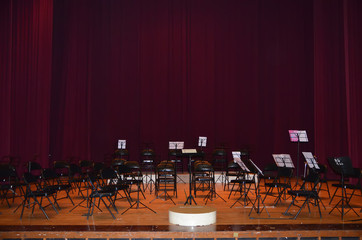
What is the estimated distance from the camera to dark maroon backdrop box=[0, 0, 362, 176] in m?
12.1

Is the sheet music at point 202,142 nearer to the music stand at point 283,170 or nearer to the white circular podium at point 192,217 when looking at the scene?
the music stand at point 283,170

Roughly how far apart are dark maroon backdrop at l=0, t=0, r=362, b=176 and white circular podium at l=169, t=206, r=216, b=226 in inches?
268

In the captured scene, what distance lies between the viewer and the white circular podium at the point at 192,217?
5.55 meters

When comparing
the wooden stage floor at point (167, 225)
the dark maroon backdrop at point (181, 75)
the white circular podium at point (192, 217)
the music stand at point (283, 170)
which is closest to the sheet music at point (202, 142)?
the dark maroon backdrop at point (181, 75)

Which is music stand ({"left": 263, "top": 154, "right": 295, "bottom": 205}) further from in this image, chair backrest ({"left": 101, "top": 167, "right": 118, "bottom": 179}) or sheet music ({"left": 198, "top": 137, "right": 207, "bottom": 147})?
sheet music ({"left": 198, "top": 137, "right": 207, "bottom": 147})

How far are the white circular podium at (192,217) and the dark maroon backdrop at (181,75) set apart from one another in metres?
6.81

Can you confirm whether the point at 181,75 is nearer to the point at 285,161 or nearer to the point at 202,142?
the point at 202,142

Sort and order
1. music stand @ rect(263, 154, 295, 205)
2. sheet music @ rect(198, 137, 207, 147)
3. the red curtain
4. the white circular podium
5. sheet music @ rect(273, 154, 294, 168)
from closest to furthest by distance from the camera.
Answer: the white circular podium < music stand @ rect(263, 154, 295, 205) < sheet music @ rect(273, 154, 294, 168) < the red curtain < sheet music @ rect(198, 137, 207, 147)

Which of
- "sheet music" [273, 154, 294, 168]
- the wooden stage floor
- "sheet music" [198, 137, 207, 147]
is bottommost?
the wooden stage floor

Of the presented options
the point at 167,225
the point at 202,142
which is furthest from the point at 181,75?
the point at 167,225

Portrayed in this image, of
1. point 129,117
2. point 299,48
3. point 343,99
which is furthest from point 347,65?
point 129,117

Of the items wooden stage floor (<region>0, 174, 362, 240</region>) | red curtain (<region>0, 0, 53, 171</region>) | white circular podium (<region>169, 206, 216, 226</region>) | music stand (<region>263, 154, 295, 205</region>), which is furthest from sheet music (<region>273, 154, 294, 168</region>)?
red curtain (<region>0, 0, 53, 171</region>)

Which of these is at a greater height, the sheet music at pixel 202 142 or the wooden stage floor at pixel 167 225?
the sheet music at pixel 202 142

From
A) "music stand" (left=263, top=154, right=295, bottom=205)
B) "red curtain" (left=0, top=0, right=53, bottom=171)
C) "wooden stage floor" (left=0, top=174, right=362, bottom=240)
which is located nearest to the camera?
"wooden stage floor" (left=0, top=174, right=362, bottom=240)
